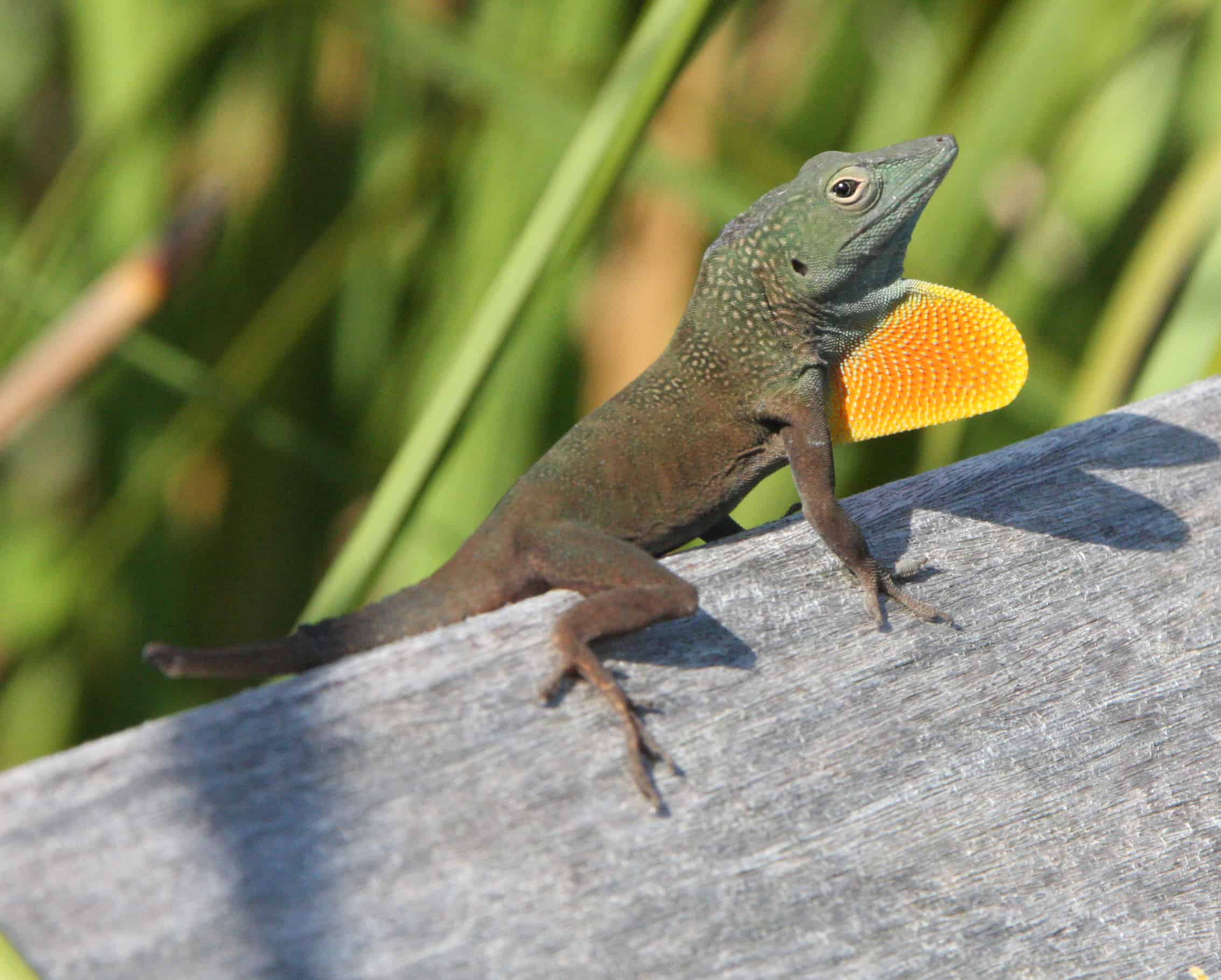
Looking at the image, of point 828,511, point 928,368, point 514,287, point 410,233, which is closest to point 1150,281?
point 928,368

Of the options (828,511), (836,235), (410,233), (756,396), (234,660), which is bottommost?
(410,233)

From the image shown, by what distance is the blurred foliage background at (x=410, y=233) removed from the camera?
297 cm

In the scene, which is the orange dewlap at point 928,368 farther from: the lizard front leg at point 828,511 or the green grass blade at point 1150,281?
the green grass blade at point 1150,281

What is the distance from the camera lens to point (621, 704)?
134 cm

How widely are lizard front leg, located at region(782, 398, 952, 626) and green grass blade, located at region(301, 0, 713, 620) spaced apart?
0.54m

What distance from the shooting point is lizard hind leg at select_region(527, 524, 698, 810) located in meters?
1.31

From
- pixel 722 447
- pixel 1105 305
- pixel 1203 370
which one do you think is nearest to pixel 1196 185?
pixel 1203 370

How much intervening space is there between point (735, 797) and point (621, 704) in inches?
6.3

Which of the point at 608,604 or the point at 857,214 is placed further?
the point at 857,214

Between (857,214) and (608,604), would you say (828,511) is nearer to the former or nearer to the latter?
(608,604)

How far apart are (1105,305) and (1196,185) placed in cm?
101

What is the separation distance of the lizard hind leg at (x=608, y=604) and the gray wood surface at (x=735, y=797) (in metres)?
0.03

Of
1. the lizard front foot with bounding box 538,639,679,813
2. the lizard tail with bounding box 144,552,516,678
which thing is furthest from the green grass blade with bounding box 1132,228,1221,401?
the lizard front foot with bounding box 538,639,679,813

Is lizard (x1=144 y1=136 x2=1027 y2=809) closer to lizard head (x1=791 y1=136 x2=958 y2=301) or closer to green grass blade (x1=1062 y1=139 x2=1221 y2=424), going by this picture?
lizard head (x1=791 y1=136 x2=958 y2=301)
